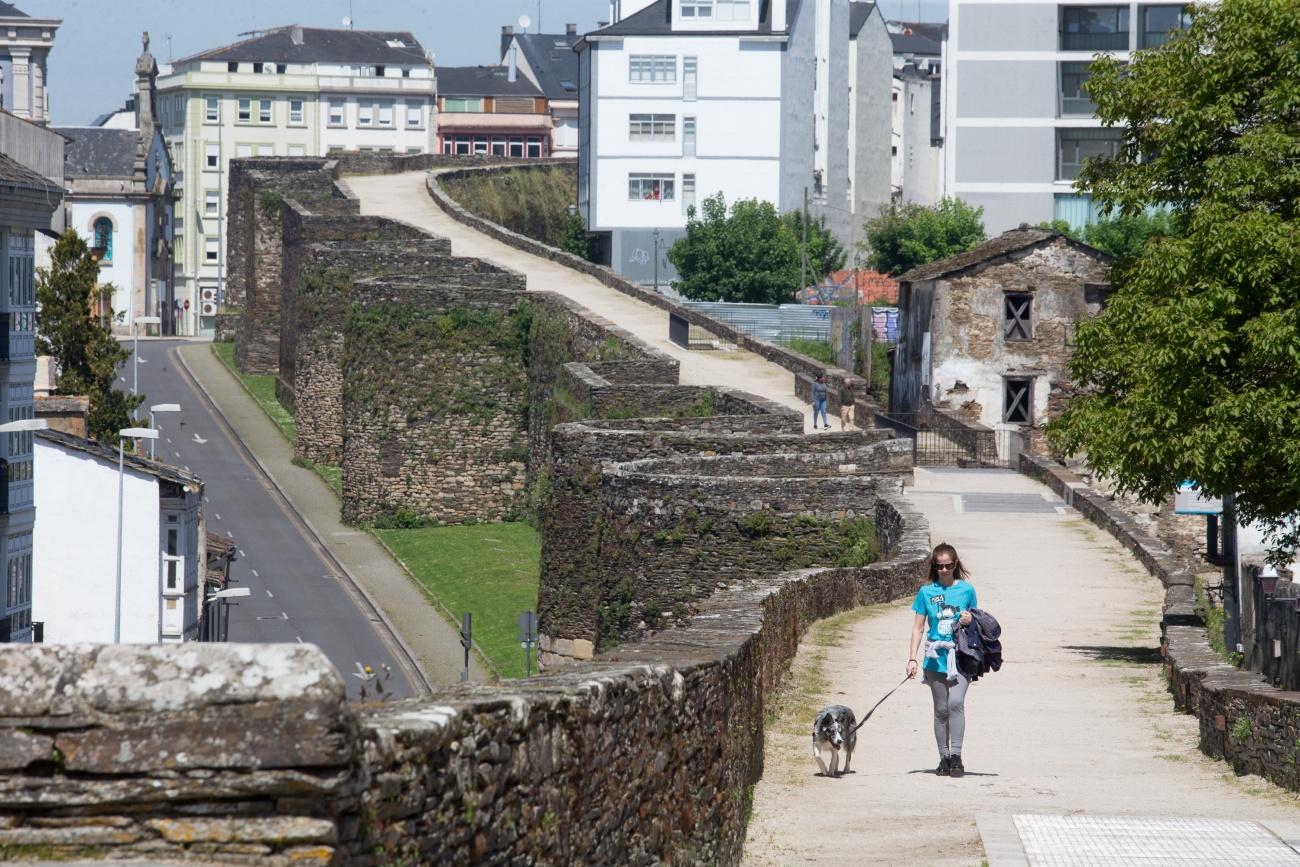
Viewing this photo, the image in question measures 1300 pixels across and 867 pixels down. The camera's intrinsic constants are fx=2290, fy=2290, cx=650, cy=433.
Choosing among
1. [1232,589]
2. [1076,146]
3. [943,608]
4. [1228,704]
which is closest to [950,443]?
[1232,589]

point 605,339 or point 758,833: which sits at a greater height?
point 605,339

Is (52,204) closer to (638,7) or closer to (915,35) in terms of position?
(638,7)

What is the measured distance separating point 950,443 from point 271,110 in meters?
110

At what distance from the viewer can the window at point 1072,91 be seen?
8138 cm

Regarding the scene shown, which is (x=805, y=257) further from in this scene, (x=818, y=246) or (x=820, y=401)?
(x=820, y=401)

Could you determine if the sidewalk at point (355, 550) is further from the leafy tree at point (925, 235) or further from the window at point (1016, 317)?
the leafy tree at point (925, 235)

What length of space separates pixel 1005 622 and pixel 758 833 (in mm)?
10845

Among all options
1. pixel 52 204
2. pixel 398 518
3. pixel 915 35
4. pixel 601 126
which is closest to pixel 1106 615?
pixel 52 204

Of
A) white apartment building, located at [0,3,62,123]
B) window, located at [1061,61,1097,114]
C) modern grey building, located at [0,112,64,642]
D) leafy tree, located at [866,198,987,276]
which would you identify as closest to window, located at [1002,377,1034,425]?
modern grey building, located at [0,112,64,642]

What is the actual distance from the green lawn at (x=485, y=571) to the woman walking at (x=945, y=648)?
2574cm

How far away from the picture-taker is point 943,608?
14.1 meters

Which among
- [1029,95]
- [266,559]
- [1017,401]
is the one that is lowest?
[266,559]

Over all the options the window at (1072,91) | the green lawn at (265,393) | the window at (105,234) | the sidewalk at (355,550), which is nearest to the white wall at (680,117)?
the window at (1072,91)

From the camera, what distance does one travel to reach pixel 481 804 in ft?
23.5
